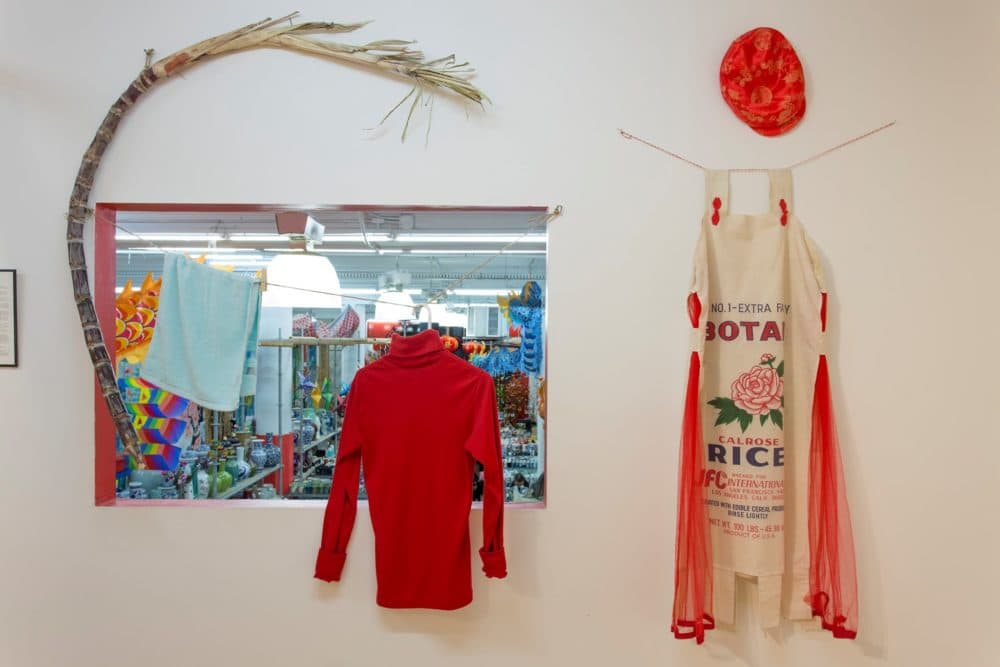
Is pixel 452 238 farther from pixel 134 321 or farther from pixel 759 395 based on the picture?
pixel 759 395

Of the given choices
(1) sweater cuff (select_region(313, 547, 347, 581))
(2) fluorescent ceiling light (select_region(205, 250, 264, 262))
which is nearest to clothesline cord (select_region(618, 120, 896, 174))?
(1) sweater cuff (select_region(313, 547, 347, 581))

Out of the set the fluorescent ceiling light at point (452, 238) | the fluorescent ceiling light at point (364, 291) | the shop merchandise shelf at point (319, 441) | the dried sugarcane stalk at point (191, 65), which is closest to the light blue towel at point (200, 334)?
the dried sugarcane stalk at point (191, 65)

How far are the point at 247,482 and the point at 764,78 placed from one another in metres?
2.74

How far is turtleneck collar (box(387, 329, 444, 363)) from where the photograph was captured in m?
1.77

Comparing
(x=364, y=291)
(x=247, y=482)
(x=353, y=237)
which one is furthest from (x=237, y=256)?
(x=247, y=482)

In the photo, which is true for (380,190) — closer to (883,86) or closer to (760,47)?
(760,47)

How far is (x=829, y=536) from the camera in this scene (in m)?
1.69

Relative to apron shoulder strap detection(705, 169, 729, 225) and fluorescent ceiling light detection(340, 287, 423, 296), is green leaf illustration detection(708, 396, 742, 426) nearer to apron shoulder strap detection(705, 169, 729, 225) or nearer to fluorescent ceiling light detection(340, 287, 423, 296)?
apron shoulder strap detection(705, 169, 729, 225)

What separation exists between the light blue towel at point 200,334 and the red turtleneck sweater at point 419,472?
447 mm

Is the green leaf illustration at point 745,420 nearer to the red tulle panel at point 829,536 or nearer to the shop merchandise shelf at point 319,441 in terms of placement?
the red tulle panel at point 829,536

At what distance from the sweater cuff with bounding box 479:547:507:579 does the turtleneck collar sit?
2.08 feet

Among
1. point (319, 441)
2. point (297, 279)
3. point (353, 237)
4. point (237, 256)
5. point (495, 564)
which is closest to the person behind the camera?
point (495, 564)

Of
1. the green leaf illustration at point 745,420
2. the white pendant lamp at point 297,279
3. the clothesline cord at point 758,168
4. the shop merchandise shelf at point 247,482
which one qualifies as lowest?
the shop merchandise shelf at point 247,482

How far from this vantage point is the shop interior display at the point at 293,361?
200cm
